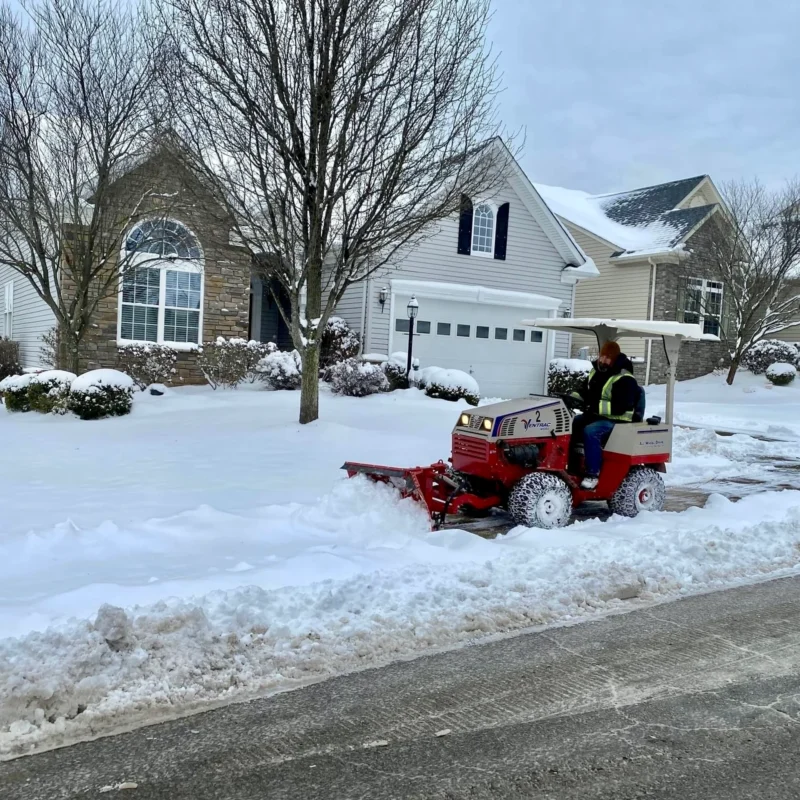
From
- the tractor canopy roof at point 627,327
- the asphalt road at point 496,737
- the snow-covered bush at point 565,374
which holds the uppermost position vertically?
the tractor canopy roof at point 627,327

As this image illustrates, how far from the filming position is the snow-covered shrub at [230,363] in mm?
17656

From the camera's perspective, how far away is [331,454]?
10.7m

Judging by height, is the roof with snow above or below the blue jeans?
above

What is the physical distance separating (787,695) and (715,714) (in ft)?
1.68

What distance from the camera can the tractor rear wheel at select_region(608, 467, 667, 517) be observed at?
7.75 metres

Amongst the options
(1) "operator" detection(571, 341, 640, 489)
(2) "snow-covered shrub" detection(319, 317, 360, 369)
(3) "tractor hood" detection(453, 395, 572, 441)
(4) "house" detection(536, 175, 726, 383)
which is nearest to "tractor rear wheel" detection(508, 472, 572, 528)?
(3) "tractor hood" detection(453, 395, 572, 441)

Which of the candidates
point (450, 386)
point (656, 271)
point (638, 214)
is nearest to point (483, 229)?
point (656, 271)

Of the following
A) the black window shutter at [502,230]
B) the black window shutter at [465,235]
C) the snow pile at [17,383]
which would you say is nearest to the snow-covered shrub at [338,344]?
the black window shutter at [465,235]

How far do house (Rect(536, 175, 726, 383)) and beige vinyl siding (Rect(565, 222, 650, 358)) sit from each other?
3cm

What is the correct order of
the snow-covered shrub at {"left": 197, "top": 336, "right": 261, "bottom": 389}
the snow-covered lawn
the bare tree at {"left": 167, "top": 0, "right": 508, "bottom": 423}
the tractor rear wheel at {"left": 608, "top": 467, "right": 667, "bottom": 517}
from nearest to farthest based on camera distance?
the snow-covered lawn → the tractor rear wheel at {"left": 608, "top": 467, "right": 667, "bottom": 517} → the bare tree at {"left": 167, "top": 0, "right": 508, "bottom": 423} → the snow-covered shrub at {"left": 197, "top": 336, "right": 261, "bottom": 389}

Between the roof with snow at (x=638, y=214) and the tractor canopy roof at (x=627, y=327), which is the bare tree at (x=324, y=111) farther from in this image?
the roof with snow at (x=638, y=214)

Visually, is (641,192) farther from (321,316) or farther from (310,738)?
(310,738)

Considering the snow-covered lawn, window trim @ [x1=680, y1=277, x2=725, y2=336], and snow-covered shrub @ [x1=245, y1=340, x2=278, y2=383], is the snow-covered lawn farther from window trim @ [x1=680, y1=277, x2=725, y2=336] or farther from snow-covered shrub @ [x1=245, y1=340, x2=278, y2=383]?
window trim @ [x1=680, y1=277, x2=725, y2=336]

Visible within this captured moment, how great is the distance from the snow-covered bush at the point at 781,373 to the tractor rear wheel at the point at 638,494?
18.5 m
